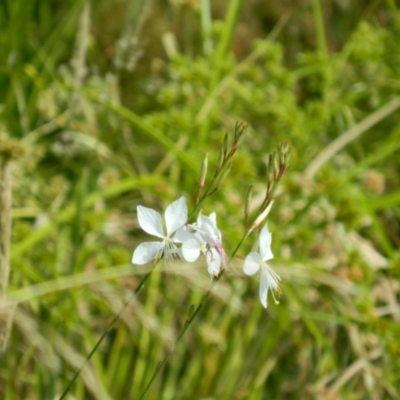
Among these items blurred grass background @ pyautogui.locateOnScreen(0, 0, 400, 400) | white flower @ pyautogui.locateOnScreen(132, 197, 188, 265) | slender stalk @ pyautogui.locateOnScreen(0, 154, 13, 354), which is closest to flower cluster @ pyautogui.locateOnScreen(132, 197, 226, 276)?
white flower @ pyautogui.locateOnScreen(132, 197, 188, 265)

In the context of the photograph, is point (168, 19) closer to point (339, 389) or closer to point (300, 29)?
point (300, 29)

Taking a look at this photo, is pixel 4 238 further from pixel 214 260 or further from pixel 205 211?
pixel 205 211

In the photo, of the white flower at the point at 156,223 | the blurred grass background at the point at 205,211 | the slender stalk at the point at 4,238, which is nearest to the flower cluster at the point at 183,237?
the white flower at the point at 156,223

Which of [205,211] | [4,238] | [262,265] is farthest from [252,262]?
[205,211]

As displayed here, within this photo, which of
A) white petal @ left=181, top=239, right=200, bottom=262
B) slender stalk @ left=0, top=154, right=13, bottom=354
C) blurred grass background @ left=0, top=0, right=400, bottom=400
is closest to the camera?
white petal @ left=181, top=239, right=200, bottom=262

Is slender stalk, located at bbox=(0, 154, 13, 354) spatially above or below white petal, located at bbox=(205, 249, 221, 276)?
above

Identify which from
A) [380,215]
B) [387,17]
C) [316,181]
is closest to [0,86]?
[316,181]

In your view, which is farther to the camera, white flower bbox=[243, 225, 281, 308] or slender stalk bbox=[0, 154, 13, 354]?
slender stalk bbox=[0, 154, 13, 354]

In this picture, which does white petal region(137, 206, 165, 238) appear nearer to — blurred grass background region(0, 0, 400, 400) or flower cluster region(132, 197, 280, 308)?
flower cluster region(132, 197, 280, 308)
